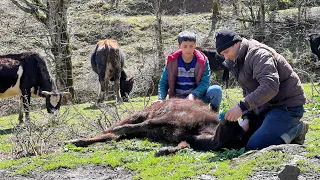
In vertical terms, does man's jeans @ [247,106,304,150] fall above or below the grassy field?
above

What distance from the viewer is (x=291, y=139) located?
6031 mm

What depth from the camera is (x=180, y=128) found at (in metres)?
6.77

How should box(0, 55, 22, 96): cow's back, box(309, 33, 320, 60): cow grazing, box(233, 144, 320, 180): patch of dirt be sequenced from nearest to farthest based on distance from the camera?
box(233, 144, 320, 180): patch of dirt, box(0, 55, 22, 96): cow's back, box(309, 33, 320, 60): cow grazing

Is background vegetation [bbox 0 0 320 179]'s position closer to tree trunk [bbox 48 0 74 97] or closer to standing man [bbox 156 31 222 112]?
tree trunk [bbox 48 0 74 97]

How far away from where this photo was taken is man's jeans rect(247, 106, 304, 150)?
19.5ft

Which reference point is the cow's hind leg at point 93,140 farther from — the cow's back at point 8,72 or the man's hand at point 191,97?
the cow's back at point 8,72

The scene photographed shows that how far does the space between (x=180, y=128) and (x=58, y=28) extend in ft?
41.0

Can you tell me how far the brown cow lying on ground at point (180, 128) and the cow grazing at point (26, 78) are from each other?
5.09 meters

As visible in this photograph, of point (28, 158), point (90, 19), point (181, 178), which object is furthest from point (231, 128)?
point (90, 19)

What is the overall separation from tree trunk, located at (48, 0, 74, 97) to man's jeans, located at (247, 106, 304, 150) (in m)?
12.4

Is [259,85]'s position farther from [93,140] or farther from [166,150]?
[93,140]

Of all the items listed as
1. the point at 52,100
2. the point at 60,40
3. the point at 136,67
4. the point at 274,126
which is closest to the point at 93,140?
the point at 274,126

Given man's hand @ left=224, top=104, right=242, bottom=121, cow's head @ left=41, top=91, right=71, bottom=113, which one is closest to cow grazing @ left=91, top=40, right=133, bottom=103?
cow's head @ left=41, top=91, right=71, bottom=113

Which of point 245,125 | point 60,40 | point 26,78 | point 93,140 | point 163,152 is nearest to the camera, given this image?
point 163,152
